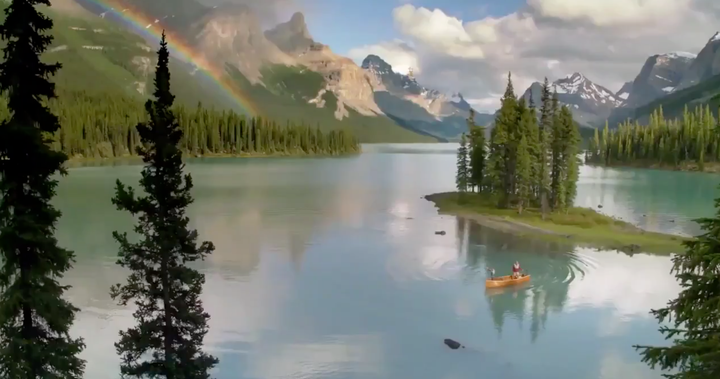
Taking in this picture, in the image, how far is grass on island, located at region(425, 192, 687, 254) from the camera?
58.7 meters

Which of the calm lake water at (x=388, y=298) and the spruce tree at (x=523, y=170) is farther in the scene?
the spruce tree at (x=523, y=170)

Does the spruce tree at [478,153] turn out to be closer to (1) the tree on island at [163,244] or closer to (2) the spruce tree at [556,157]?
(2) the spruce tree at [556,157]

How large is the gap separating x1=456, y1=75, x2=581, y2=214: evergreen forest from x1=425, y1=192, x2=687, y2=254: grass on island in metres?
2.42

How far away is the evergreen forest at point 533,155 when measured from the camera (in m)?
76.3

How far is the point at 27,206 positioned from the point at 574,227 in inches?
2511

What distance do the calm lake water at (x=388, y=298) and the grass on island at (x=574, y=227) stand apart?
339 centimetres

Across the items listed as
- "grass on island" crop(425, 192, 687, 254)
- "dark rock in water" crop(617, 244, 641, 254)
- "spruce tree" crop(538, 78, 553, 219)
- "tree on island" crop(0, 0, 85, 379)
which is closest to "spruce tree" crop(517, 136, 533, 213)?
"spruce tree" crop(538, 78, 553, 219)

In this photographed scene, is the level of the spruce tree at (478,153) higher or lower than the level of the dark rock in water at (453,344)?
higher

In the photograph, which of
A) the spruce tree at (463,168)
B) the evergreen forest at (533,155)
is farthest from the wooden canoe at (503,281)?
the spruce tree at (463,168)

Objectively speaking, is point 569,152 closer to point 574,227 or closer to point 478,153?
point 574,227

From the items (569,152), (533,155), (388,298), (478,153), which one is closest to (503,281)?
(388,298)

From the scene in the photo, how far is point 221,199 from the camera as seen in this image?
96.1 meters

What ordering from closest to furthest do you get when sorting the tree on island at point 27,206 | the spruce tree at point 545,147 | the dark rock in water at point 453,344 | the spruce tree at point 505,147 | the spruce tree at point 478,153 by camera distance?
the tree on island at point 27,206, the dark rock in water at point 453,344, the spruce tree at point 545,147, the spruce tree at point 505,147, the spruce tree at point 478,153

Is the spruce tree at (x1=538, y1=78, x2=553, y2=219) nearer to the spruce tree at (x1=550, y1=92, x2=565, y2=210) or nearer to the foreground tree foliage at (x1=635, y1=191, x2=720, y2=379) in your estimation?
the spruce tree at (x1=550, y1=92, x2=565, y2=210)
